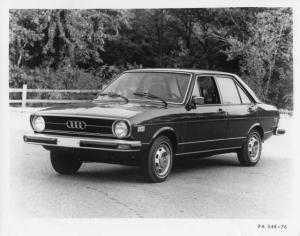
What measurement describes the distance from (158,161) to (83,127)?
45.5 inches

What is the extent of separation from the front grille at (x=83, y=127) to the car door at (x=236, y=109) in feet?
7.97

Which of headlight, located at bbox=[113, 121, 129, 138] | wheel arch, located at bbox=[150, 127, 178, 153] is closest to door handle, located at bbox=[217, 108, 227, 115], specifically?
wheel arch, located at bbox=[150, 127, 178, 153]

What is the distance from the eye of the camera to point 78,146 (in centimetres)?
784

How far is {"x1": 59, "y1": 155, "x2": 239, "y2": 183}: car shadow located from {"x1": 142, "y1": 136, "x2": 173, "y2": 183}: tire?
27cm

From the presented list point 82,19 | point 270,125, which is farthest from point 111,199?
point 82,19

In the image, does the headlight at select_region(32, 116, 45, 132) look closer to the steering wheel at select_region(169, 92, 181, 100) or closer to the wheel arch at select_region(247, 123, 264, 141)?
the steering wheel at select_region(169, 92, 181, 100)

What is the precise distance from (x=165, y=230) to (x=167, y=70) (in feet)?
9.37

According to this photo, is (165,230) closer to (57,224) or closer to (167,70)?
(57,224)

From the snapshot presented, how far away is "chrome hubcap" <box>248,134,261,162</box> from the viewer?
33.5 ft

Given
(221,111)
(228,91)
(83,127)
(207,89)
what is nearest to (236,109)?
(228,91)

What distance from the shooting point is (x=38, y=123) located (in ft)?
27.3

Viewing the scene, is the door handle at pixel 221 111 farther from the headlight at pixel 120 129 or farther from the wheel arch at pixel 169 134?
the headlight at pixel 120 129

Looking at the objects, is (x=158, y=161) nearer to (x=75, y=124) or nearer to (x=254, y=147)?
(x=75, y=124)

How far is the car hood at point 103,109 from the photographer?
7.93 meters
